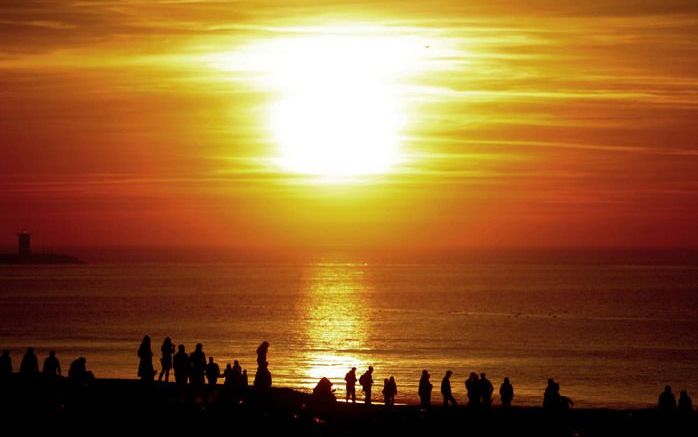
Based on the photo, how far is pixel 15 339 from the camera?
9369 cm

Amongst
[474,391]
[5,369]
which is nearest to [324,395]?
[474,391]

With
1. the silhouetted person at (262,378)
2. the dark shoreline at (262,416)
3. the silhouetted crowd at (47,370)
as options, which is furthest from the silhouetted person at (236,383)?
the silhouetted crowd at (47,370)

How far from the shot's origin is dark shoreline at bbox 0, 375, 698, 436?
957 inches

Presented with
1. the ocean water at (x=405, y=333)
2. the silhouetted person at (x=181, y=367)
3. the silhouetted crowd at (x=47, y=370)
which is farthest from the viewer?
the ocean water at (x=405, y=333)

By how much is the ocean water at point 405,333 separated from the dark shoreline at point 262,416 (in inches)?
934

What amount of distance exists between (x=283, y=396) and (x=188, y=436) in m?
7.61

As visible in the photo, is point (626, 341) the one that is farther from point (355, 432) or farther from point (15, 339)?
point (355, 432)

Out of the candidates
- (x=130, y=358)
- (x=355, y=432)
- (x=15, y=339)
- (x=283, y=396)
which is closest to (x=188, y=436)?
(x=355, y=432)

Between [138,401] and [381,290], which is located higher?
[381,290]

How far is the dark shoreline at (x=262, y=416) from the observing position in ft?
79.8

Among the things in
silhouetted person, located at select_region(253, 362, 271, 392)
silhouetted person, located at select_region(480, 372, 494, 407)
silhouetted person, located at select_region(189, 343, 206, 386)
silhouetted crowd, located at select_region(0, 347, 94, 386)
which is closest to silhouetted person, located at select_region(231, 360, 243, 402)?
silhouetted person, located at select_region(253, 362, 271, 392)

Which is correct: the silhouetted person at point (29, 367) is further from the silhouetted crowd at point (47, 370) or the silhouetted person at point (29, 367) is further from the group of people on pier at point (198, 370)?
the group of people on pier at point (198, 370)

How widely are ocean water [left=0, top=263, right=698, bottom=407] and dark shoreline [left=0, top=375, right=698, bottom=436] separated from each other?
77.8ft

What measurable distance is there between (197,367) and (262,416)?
437 centimetres
